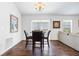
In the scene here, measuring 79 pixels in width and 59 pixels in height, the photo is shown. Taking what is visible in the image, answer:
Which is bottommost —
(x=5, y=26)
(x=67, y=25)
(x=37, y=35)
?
(x=37, y=35)

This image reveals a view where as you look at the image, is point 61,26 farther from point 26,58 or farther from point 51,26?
point 26,58

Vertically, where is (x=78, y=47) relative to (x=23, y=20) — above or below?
below

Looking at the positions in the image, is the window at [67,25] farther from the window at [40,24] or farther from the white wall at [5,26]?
the white wall at [5,26]

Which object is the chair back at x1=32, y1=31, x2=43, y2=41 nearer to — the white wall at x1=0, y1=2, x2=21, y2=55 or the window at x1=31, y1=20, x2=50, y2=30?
the white wall at x1=0, y1=2, x2=21, y2=55

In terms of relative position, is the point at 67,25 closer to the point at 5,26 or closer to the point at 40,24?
the point at 40,24

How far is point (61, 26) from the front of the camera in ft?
28.9

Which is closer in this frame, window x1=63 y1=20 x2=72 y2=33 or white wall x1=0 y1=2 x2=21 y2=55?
white wall x1=0 y1=2 x2=21 y2=55

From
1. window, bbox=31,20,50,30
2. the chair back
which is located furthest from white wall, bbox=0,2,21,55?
window, bbox=31,20,50,30

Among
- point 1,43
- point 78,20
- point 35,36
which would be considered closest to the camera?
point 1,43

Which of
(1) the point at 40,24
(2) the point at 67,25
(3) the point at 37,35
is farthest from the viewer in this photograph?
(2) the point at 67,25

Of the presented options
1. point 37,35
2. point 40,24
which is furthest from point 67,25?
point 37,35

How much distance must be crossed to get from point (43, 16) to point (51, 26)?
0.91 metres

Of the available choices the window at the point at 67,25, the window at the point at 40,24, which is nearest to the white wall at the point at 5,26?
the window at the point at 40,24

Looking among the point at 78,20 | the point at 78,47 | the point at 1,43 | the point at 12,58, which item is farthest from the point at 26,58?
the point at 78,20
